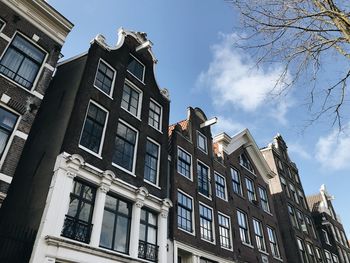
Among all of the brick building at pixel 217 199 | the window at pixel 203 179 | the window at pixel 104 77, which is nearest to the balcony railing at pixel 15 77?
the window at pixel 104 77

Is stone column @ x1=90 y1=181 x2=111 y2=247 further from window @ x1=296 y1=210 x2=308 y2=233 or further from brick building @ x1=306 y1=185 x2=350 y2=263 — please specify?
brick building @ x1=306 y1=185 x2=350 y2=263

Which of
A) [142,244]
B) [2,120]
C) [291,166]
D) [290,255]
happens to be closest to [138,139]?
[142,244]

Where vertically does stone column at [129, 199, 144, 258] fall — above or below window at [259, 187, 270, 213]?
below

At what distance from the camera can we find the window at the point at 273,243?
22.7m

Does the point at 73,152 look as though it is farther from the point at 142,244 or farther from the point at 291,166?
the point at 291,166

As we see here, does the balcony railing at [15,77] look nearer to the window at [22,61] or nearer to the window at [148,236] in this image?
the window at [22,61]

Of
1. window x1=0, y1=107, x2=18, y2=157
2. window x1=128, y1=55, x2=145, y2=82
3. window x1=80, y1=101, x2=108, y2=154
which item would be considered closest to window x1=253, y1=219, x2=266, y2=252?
window x1=128, y1=55, x2=145, y2=82

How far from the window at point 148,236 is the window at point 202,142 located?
7515 mm

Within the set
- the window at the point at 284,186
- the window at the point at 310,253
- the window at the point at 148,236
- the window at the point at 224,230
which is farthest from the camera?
the window at the point at 284,186

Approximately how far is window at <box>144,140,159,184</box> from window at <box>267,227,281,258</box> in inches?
485

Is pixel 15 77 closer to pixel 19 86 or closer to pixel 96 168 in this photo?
pixel 19 86

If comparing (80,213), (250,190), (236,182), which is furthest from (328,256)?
(80,213)

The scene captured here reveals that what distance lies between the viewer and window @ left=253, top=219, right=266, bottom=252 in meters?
21.4

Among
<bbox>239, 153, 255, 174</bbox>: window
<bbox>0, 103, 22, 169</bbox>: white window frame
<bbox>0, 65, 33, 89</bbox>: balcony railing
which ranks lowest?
<bbox>0, 103, 22, 169</bbox>: white window frame
